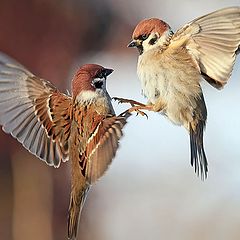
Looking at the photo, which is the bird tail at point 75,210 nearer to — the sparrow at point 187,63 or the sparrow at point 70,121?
the sparrow at point 70,121

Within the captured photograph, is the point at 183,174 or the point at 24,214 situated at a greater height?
the point at 183,174

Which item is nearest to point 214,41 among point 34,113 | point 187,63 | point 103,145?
point 187,63

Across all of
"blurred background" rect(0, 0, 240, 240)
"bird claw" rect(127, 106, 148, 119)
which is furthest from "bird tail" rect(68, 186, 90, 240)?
"blurred background" rect(0, 0, 240, 240)

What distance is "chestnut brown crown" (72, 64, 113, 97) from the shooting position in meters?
0.88

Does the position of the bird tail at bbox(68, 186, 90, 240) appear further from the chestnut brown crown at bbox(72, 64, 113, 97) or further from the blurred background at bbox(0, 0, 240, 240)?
the blurred background at bbox(0, 0, 240, 240)

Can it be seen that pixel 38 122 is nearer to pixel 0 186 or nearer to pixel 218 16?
pixel 218 16

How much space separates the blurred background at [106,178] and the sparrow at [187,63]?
1.17 ft

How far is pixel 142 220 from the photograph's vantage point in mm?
2768

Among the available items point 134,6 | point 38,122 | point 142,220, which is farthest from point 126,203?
point 38,122

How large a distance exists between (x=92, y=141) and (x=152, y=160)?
1241 millimetres

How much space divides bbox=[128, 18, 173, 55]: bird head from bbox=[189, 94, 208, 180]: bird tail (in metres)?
0.11

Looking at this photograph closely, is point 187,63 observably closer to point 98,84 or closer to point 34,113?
point 98,84

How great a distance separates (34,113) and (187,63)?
213 millimetres

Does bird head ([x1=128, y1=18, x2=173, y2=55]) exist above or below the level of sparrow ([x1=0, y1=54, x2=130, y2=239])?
above
